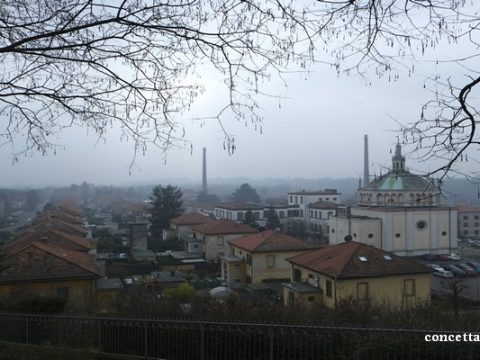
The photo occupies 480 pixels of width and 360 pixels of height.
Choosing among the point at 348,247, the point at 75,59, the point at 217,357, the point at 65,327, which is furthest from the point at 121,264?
the point at 75,59

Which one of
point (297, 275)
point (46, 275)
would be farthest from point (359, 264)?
point (46, 275)

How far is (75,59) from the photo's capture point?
4629mm

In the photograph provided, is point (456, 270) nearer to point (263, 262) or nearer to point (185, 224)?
point (263, 262)

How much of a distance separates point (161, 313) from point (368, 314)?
4.64 m

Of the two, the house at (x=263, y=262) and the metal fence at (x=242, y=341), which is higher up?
the metal fence at (x=242, y=341)

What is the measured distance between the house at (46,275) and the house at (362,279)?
7967 millimetres

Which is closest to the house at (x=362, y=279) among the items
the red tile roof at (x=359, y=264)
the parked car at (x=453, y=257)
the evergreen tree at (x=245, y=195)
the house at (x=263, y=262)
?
the red tile roof at (x=359, y=264)

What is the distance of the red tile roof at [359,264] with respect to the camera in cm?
1892

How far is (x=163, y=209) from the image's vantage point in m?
52.8

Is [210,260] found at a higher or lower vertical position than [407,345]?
lower

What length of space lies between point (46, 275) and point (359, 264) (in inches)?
477

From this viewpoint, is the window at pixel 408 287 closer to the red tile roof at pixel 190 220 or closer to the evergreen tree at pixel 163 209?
the red tile roof at pixel 190 220

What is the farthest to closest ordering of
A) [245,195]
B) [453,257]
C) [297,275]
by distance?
[245,195] < [453,257] < [297,275]

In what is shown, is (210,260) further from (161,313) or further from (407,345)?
(407,345)
